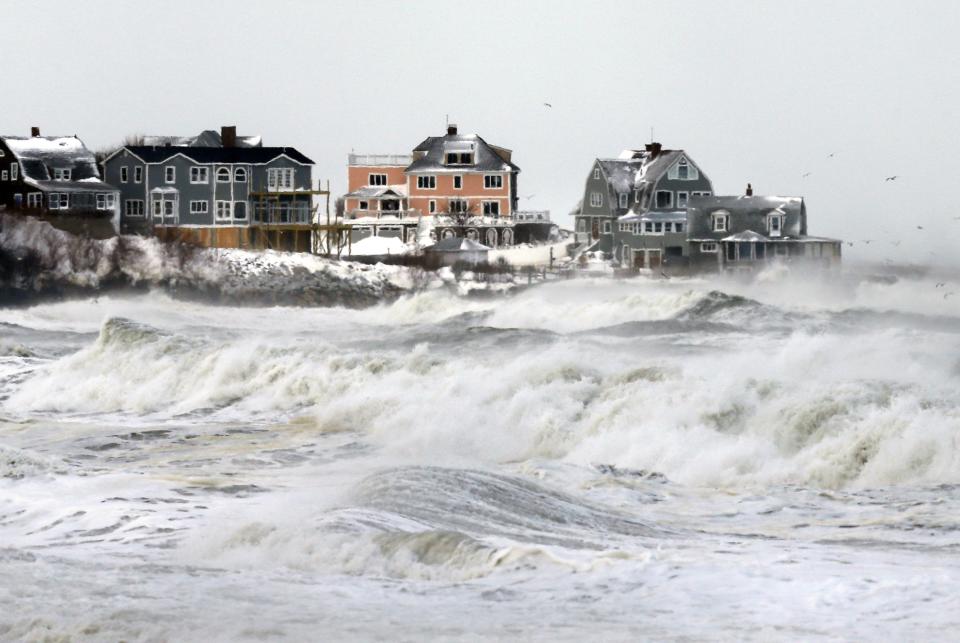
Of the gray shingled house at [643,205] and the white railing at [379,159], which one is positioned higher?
the white railing at [379,159]

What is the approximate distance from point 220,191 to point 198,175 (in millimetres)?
1396

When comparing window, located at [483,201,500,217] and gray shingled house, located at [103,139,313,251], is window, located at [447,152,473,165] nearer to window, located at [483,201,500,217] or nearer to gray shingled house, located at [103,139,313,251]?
window, located at [483,201,500,217]

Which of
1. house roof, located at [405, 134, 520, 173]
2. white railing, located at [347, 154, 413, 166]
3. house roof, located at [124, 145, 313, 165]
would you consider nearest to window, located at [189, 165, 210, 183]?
house roof, located at [124, 145, 313, 165]

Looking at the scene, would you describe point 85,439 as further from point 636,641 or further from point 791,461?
point 636,641

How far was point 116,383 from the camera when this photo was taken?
4072cm

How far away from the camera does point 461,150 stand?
318 ft

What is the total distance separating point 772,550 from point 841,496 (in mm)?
4814

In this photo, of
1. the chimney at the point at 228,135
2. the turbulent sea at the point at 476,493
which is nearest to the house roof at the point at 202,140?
the chimney at the point at 228,135

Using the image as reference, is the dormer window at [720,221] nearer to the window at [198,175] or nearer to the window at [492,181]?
the window at [492,181]

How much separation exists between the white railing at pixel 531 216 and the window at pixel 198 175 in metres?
19.5

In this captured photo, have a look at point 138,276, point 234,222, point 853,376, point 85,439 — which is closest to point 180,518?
point 85,439

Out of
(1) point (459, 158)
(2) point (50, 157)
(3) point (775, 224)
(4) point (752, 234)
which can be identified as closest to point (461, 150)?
(1) point (459, 158)

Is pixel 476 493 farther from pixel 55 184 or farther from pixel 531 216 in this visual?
pixel 531 216

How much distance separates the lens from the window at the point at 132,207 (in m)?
85.1
